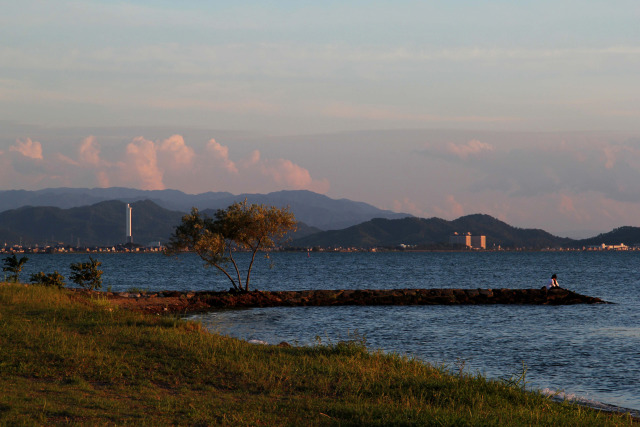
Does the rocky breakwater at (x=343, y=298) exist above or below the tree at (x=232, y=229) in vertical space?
below

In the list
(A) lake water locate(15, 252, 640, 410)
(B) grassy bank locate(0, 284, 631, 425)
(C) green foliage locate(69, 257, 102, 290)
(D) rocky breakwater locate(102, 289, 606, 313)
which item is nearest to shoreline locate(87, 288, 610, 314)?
(D) rocky breakwater locate(102, 289, 606, 313)

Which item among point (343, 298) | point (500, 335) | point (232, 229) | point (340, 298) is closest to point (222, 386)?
point (500, 335)

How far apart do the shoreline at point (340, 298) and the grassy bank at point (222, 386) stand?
85.3ft

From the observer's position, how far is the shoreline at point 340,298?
4966cm

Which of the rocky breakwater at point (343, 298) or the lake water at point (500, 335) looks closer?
the lake water at point (500, 335)

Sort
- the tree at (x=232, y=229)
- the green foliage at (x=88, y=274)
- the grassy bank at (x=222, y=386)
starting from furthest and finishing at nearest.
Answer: the tree at (x=232, y=229)
the green foliage at (x=88, y=274)
the grassy bank at (x=222, y=386)

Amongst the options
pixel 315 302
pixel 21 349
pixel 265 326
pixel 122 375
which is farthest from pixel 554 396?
pixel 315 302

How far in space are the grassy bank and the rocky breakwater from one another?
85.3ft

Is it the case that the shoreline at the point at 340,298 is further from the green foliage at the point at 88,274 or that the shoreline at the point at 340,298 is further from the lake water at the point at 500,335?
the lake water at the point at 500,335

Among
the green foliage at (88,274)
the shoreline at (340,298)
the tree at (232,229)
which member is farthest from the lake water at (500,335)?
the green foliage at (88,274)

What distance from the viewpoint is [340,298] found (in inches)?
2336

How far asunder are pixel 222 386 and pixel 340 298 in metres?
43.6

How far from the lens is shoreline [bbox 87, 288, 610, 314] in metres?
49.7

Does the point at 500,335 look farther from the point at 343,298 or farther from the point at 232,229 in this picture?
the point at 343,298
